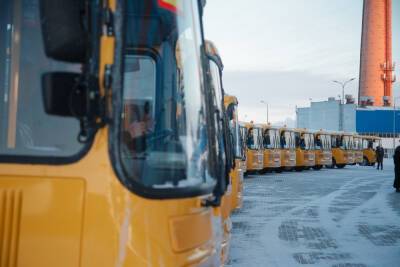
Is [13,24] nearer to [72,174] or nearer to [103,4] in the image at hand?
[103,4]

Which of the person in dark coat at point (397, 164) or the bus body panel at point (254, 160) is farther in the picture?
the bus body panel at point (254, 160)

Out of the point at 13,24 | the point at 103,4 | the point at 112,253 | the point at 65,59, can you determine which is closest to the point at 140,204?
the point at 112,253

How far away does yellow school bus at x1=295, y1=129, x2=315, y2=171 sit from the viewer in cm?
3631

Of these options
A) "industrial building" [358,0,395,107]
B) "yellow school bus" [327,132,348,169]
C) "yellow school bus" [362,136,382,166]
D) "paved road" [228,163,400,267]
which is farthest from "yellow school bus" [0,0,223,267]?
"industrial building" [358,0,395,107]

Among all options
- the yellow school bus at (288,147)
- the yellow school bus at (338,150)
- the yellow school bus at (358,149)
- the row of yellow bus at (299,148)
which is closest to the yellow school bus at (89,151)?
the row of yellow bus at (299,148)

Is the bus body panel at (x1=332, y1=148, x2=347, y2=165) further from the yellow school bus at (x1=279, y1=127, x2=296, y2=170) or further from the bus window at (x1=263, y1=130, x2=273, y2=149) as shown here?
the bus window at (x1=263, y1=130, x2=273, y2=149)

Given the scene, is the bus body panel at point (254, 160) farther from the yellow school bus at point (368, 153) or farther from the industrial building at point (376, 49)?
the industrial building at point (376, 49)

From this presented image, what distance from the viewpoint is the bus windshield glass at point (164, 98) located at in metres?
2.79

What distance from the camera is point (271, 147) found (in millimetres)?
31516

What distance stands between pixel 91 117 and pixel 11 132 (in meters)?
0.58

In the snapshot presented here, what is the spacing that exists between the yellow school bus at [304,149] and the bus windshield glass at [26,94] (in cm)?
3373

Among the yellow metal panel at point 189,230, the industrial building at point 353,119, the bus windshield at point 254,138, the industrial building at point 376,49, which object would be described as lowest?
the yellow metal panel at point 189,230

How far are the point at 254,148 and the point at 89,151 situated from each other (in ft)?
86.1

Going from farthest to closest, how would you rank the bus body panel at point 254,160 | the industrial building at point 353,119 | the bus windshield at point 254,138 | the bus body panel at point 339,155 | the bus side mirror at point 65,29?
the industrial building at point 353,119 → the bus body panel at point 339,155 → the bus windshield at point 254,138 → the bus body panel at point 254,160 → the bus side mirror at point 65,29
